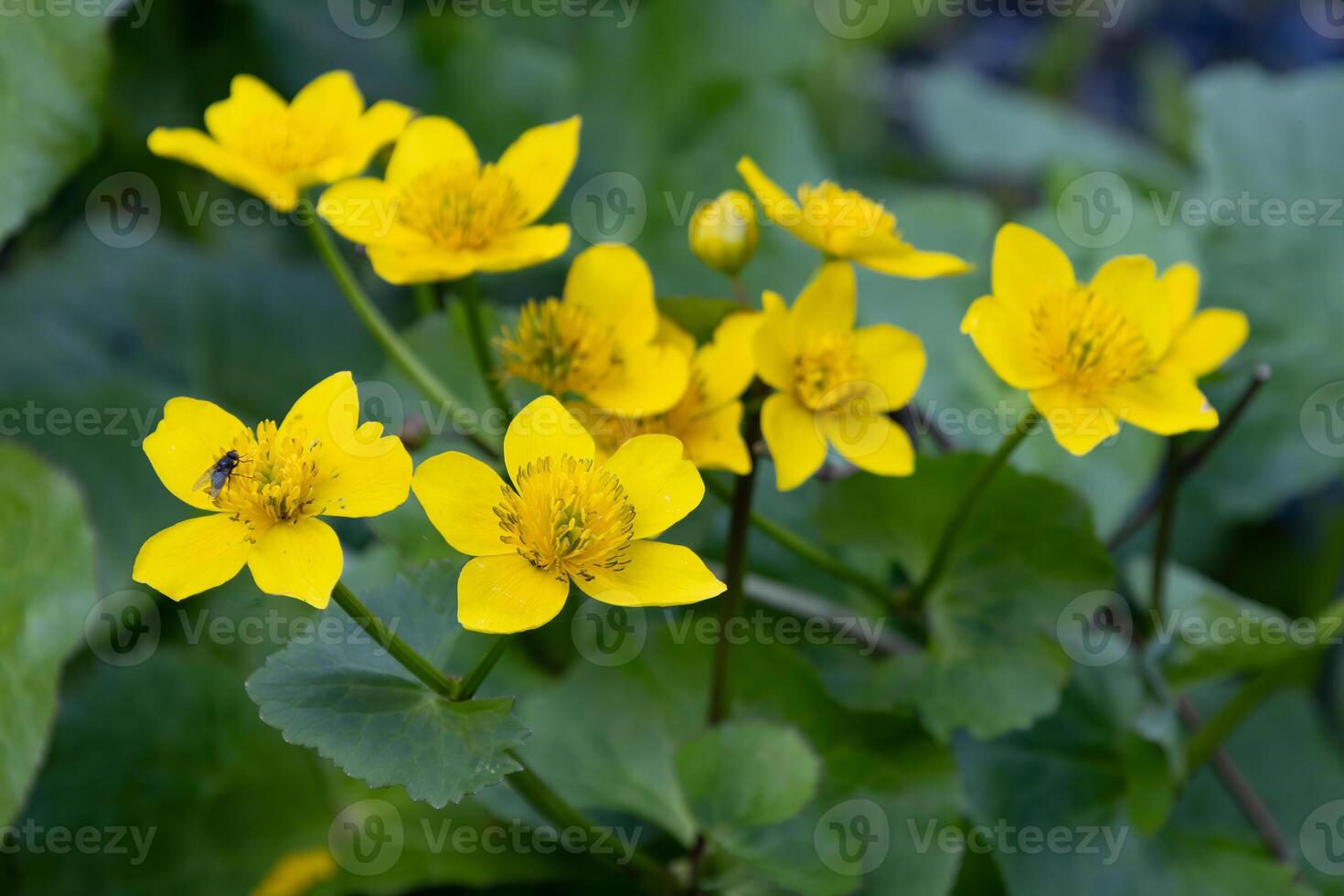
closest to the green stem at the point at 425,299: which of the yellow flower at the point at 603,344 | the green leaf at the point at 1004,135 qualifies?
the yellow flower at the point at 603,344

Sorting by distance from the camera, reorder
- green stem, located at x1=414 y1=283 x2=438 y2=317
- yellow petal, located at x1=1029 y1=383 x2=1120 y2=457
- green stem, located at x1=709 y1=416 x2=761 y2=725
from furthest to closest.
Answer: green stem, located at x1=414 y1=283 x2=438 y2=317
green stem, located at x1=709 y1=416 x2=761 y2=725
yellow petal, located at x1=1029 y1=383 x2=1120 y2=457

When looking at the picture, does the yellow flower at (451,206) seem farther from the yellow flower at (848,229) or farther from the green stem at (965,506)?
the green stem at (965,506)

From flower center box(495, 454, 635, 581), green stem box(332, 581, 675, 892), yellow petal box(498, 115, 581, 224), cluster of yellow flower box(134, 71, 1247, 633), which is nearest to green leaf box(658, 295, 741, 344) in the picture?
cluster of yellow flower box(134, 71, 1247, 633)

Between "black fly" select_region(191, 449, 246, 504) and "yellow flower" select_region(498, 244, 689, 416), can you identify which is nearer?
"black fly" select_region(191, 449, 246, 504)

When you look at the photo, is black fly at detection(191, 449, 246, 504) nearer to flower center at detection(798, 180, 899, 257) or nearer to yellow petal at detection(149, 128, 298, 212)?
yellow petal at detection(149, 128, 298, 212)

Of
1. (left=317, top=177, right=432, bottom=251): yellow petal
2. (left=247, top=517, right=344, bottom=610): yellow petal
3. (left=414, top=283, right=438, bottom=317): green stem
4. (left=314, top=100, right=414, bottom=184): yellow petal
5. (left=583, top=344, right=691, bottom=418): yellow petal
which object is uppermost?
(left=314, top=100, right=414, bottom=184): yellow petal

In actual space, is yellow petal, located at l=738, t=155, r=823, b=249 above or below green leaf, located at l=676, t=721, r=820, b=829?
above

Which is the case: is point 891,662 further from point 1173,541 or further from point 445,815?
point 1173,541
